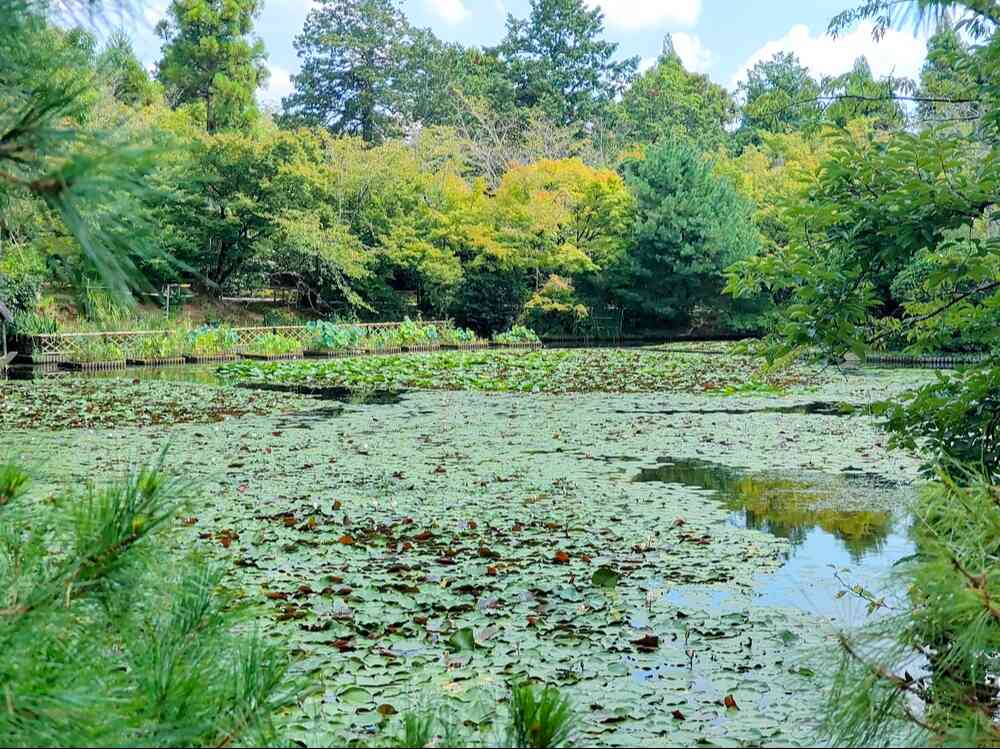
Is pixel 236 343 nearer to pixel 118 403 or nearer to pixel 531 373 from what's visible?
pixel 531 373

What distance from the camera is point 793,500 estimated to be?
249 inches

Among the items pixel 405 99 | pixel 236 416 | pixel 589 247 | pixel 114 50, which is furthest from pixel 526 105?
pixel 114 50

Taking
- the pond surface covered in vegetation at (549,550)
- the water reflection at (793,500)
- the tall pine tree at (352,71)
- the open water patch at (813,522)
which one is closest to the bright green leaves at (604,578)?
the pond surface covered in vegetation at (549,550)

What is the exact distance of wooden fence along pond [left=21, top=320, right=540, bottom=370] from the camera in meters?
15.7

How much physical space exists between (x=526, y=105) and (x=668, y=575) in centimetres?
3178

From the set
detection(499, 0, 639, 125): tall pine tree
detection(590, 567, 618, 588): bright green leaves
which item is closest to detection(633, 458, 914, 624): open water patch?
detection(590, 567, 618, 588): bright green leaves

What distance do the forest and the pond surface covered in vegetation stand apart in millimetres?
26

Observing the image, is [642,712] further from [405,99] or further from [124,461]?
[405,99]

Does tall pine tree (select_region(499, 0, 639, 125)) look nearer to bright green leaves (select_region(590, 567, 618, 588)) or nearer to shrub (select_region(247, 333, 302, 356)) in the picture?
shrub (select_region(247, 333, 302, 356))

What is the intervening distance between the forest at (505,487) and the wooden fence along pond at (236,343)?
0.28 ft

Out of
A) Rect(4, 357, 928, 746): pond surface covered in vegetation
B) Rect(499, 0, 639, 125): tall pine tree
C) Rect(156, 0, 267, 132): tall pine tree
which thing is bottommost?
Rect(4, 357, 928, 746): pond surface covered in vegetation

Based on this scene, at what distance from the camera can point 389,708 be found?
116 inches

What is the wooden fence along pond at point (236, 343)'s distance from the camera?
15.7m

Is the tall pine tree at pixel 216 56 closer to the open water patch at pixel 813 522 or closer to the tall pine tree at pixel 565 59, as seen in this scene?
the tall pine tree at pixel 565 59
